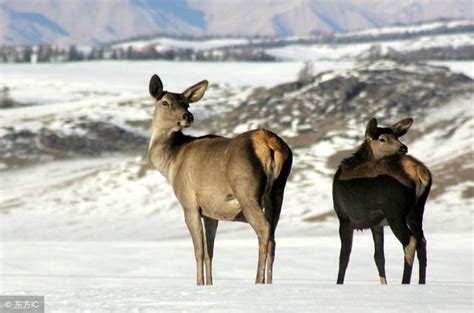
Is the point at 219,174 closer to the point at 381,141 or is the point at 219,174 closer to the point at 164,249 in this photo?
the point at 381,141

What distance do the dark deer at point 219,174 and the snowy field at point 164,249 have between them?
0.93 m

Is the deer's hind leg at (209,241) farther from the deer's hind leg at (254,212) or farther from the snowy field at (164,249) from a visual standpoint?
the deer's hind leg at (254,212)

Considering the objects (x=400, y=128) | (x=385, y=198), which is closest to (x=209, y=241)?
(x=385, y=198)

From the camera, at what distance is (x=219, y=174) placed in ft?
43.7

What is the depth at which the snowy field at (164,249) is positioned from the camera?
10258 mm

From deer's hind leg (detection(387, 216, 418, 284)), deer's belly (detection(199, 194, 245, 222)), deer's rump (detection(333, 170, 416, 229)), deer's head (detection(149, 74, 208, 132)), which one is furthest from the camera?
deer's head (detection(149, 74, 208, 132))

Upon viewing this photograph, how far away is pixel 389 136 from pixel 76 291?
6045 millimetres

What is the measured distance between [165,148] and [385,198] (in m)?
3.31

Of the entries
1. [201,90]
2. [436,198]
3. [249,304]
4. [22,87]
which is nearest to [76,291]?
[249,304]

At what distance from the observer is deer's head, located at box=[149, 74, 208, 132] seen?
574 inches

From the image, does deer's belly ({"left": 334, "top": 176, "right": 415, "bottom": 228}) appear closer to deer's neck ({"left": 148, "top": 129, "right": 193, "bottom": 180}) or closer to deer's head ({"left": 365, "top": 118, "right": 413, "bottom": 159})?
deer's head ({"left": 365, "top": 118, "right": 413, "bottom": 159})

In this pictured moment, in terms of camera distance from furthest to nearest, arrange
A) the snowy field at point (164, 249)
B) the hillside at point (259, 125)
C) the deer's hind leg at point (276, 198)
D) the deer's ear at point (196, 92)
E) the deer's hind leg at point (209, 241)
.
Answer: the hillside at point (259, 125) < the deer's ear at point (196, 92) < the deer's hind leg at point (209, 241) < the deer's hind leg at point (276, 198) < the snowy field at point (164, 249)

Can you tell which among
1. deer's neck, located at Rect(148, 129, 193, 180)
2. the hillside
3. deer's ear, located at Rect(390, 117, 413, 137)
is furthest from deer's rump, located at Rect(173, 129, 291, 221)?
the hillside

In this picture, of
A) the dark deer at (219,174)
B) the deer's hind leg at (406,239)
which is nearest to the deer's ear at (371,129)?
the deer's hind leg at (406,239)
